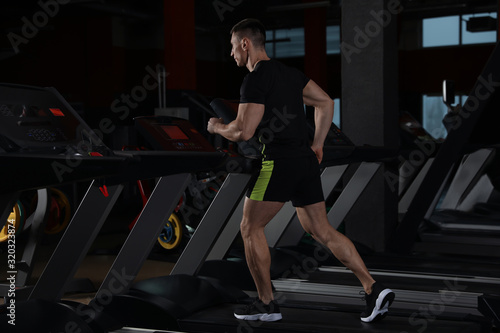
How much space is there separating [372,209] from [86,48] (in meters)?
10.3

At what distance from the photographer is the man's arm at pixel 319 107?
3.22 meters

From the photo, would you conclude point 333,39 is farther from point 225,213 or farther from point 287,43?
point 225,213

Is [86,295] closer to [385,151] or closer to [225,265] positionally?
[225,265]

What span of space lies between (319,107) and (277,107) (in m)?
0.34

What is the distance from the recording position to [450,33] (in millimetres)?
16094

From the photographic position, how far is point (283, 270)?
14.2ft

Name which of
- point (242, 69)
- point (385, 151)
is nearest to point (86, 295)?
point (385, 151)

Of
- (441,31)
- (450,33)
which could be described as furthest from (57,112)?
(441,31)

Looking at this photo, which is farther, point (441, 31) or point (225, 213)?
point (441, 31)

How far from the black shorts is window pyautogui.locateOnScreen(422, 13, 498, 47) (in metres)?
13.5
